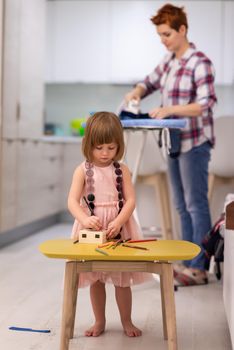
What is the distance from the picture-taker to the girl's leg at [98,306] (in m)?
2.30

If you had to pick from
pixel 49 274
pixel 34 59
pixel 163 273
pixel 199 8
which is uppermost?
pixel 199 8

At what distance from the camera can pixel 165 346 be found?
7.32 feet

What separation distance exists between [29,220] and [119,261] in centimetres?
307

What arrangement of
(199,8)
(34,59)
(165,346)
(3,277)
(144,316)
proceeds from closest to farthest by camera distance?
1. (165,346)
2. (144,316)
3. (3,277)
4. (34,59)
5. (199,8)

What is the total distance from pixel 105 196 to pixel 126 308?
40 centimetres

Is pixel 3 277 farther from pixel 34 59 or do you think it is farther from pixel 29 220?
pixel 34 59

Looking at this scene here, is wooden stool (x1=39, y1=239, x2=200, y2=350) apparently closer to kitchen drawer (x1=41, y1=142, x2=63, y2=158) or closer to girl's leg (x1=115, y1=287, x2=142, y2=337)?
girl's leg (x1=115, y1=287, x2=142, y2=337)

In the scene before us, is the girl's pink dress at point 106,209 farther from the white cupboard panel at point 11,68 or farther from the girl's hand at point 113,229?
the white cupboard panel at point 11,68

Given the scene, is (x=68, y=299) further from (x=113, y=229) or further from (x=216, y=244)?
(x=216, y=244)

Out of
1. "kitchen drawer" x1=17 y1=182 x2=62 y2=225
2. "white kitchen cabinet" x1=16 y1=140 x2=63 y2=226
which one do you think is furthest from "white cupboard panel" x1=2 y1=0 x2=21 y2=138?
"kitchen drawer" x1=17 y1=182 x2=62 y2=225

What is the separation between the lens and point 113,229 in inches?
84.9

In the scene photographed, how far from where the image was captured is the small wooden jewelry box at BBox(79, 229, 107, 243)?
207 cm

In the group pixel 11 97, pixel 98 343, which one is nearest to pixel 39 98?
pixel 11 97

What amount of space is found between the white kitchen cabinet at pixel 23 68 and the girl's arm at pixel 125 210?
207cm
